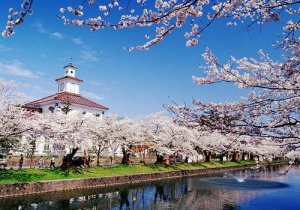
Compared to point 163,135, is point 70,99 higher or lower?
higher

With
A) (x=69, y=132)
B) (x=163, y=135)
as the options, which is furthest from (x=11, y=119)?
(x=163, y=135)

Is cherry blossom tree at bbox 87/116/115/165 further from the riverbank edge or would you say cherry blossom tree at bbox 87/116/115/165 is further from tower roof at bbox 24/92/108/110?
tower roof at bbox 24/92/108/110

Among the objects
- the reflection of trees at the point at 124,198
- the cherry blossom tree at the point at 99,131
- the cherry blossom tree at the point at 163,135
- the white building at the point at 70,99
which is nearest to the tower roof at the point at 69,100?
the white building at the point at 70,99

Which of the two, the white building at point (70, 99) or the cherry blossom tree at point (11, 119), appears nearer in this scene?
the cherry blossom tree at point (11, 119)

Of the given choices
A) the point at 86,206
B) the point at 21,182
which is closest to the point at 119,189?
the point at 86,206

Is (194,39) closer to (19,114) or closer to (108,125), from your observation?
(19,114)

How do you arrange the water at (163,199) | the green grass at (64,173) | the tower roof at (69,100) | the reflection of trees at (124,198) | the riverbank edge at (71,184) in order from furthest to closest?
1. the tower roof at (69,100)
2. the green grass at (64,173)
3. the riverbank edge at (71,184)
4. the reflection of trees at (124,198)
5. the water at (163,199)

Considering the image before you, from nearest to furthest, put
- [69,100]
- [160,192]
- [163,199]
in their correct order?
[163,199] → [160,192] → [69,100]

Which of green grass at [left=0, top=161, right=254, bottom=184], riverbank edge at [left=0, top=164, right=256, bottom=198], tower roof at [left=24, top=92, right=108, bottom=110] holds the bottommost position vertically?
riverbank edge at [left=0, top=164, right=256, bottom=198]

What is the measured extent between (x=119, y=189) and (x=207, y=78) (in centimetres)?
1385

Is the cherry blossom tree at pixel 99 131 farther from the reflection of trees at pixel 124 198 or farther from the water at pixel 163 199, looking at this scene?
the reflection of trees at pixel 124 198

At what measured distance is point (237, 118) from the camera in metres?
6.50

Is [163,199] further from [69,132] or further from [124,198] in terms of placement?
[69,132]

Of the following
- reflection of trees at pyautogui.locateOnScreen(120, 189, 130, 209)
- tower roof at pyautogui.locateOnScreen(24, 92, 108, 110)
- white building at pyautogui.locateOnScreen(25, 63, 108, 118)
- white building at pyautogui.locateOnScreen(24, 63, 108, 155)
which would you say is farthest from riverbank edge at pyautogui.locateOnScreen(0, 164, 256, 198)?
tower roof at pyautogui.locateOnScreen(24, 92, 108, 110)
